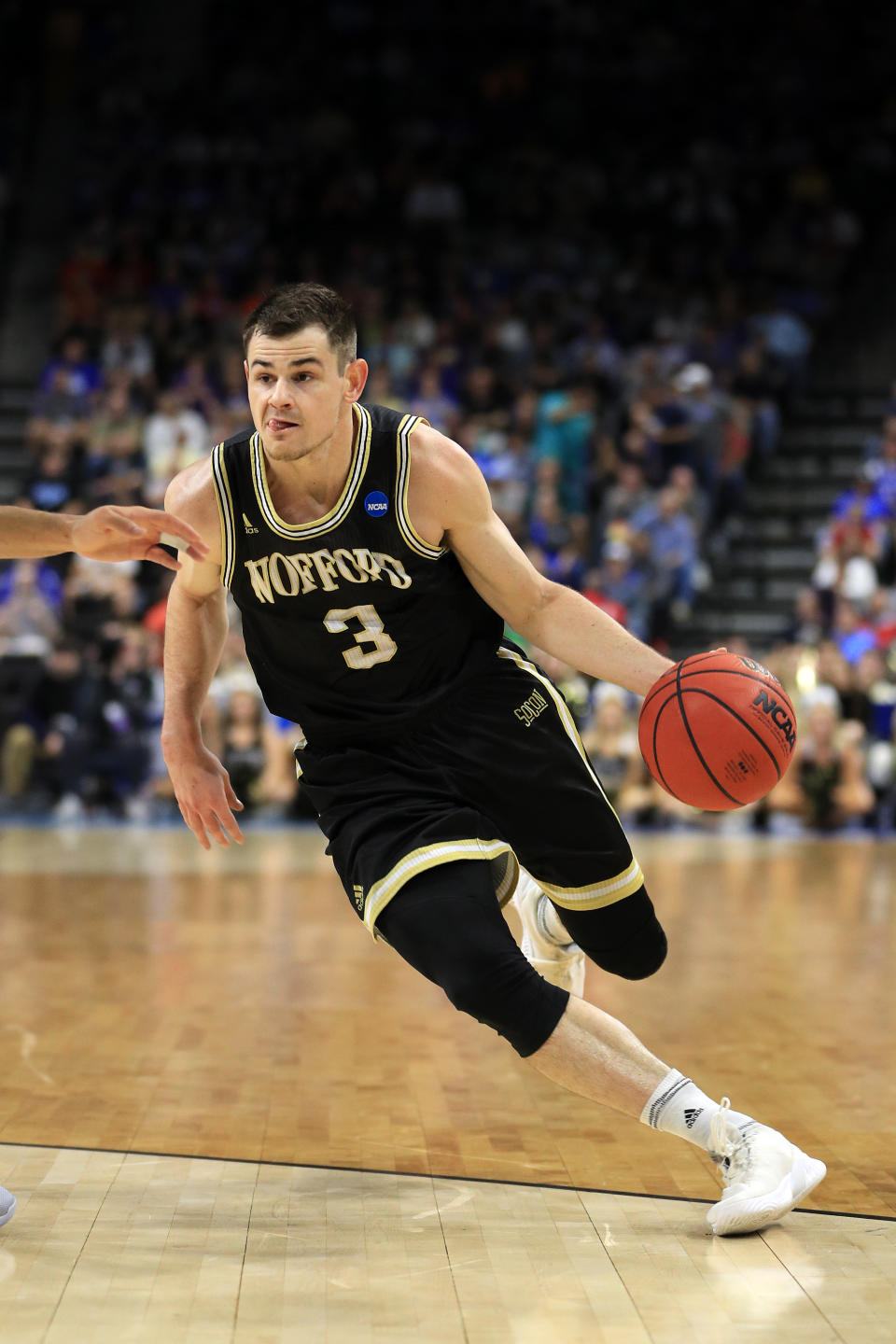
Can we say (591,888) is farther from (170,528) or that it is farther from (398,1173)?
(170,528)

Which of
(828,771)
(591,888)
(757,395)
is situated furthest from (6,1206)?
(757,395)

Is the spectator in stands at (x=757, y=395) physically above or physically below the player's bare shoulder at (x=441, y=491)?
above

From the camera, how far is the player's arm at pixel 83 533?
3209mm

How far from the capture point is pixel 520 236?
1739cm

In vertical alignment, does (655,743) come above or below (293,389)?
below

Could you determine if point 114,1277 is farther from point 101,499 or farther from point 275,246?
point 275,246

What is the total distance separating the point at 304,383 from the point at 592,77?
632 inches

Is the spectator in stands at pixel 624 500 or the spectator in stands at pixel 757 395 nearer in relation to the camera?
the spectator in stands at pixel 624 500

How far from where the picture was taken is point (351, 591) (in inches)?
144

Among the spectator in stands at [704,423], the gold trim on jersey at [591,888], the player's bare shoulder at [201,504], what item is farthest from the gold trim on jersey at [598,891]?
the spectator in stands at [704,423]

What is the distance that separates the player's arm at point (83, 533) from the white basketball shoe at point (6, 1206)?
4.21 ft

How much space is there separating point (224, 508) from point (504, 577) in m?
0.65

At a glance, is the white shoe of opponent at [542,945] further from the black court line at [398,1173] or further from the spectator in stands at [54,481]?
the spectator in stands at [54,481]

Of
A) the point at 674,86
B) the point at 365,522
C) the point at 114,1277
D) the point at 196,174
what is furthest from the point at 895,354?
the point at 114,1277
